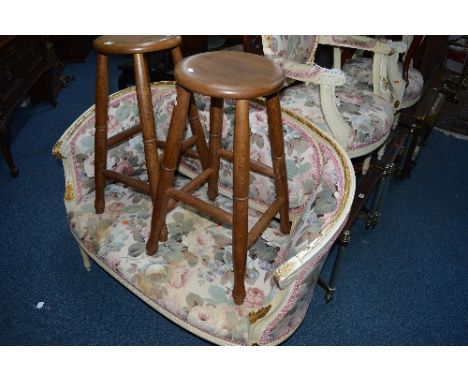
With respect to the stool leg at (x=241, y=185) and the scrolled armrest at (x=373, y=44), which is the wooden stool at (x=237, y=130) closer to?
the stool leg at (x=241, y=185)

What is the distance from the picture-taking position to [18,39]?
286 cm

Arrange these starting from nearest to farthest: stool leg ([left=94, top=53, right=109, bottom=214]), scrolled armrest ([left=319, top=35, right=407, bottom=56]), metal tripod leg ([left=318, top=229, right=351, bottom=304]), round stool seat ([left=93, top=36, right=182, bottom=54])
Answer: round stool seat ([left=93, top=36, right=182, bottom=54]) → stool leg ([left=94, top=53, right=109, bottom=214]) → metal tripod leg ([left=318, top=229, right=351, bottom=304]) → scrolled armrest ([left=319, top=35, right=407, bottom=56])

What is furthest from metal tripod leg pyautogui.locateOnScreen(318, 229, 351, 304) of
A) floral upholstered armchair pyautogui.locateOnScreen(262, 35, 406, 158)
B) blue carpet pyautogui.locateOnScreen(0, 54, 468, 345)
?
floral upholstered armchair pyautogui.locateOnScreen(262, 35, 406, 158)

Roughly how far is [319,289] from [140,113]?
52.2 inches

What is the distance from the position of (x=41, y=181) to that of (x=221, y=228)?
1811 mm

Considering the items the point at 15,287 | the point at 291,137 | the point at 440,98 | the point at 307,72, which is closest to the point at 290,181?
the point at 291,137

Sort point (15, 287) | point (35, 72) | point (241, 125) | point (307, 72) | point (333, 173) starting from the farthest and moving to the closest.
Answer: point (35, 72)
point (15, 287)
point (307, 72)
point (333, 173)
point (241, 125)

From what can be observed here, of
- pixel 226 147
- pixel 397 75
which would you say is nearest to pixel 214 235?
pixel 226 147

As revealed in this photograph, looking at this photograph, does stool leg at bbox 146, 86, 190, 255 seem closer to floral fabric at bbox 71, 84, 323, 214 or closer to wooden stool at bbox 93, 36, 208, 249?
wooden stool at bbox 93, 36, 208, 249

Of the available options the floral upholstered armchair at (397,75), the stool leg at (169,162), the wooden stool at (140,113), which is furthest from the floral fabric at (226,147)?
the floral upholstered armchair at (397,75)

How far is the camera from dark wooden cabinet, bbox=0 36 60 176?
2.63 meters

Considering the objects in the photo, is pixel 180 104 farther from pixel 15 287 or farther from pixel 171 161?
pixel 15 287

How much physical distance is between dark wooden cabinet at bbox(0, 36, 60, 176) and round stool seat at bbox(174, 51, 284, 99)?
204 cm

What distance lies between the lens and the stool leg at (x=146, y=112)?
134 cm
